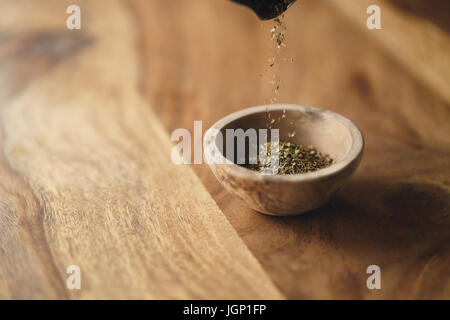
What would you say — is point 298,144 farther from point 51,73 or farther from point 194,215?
point 51,73

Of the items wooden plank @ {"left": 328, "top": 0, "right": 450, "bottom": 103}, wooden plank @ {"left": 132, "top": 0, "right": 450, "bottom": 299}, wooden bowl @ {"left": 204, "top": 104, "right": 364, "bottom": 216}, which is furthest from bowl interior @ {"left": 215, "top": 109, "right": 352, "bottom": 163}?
wooden plank @ {"left": 328, "top": 0, "right": 450, "bottom": 103}

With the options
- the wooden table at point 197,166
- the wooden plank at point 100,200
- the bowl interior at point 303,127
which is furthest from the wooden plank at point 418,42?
the wooden plank at point 100,200

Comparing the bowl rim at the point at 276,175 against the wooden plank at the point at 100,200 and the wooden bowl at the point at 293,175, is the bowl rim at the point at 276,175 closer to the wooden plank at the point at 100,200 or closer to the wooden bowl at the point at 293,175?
the wooden bowl at the point at 293,175

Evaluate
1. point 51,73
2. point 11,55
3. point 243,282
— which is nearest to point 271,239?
point 243,282

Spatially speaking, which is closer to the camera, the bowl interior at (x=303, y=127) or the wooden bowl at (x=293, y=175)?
the wooden bowl at (x=293, y=175)

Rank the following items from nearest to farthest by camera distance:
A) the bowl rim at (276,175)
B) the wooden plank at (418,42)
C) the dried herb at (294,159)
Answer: the bowl rim at (276,175)
the dried herb at (294,159)
the wooden plank at (418,42)

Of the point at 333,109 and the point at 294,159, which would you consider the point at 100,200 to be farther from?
the point at 333,109

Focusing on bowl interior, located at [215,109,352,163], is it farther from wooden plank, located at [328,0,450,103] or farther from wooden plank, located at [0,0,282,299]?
wooden plank, located at [328,0,450,103]
